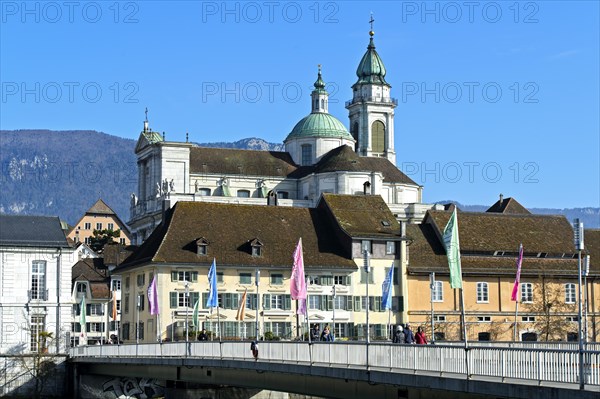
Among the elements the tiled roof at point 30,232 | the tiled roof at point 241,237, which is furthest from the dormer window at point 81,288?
the tiled roof at point 30,232

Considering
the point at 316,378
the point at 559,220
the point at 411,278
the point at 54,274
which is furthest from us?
the point at 559,220

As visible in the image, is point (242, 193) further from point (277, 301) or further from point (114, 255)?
point (277, 301)

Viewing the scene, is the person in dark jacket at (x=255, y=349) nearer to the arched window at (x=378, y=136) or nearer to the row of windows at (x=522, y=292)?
the row of windows at (x=522, y=292)

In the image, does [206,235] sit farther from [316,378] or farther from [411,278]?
[316,378]

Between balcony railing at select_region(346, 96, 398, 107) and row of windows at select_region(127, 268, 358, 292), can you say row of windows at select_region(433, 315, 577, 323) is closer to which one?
row of windows at select_region(127, 268, 358, 292)

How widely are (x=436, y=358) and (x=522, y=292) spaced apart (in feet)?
207

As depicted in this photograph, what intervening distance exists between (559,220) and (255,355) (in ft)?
209

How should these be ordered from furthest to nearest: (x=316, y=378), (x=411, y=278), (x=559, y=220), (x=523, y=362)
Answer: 1. (x=559, y=220)
2. (x=411, y=278)
3. (x=316, y=378)
4. (x=523, y=362)

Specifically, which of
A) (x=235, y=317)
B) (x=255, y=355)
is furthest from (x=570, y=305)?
(x=255, y=355)

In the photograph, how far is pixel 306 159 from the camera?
179 meters

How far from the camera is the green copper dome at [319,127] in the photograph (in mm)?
179150

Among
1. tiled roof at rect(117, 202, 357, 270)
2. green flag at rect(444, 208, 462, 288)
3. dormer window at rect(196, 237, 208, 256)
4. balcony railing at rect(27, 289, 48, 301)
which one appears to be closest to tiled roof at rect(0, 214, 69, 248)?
balcony railing at rect(27, 289, 48, 301)

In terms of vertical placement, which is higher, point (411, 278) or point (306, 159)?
point (306, 159)

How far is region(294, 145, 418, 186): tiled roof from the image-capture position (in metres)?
160
